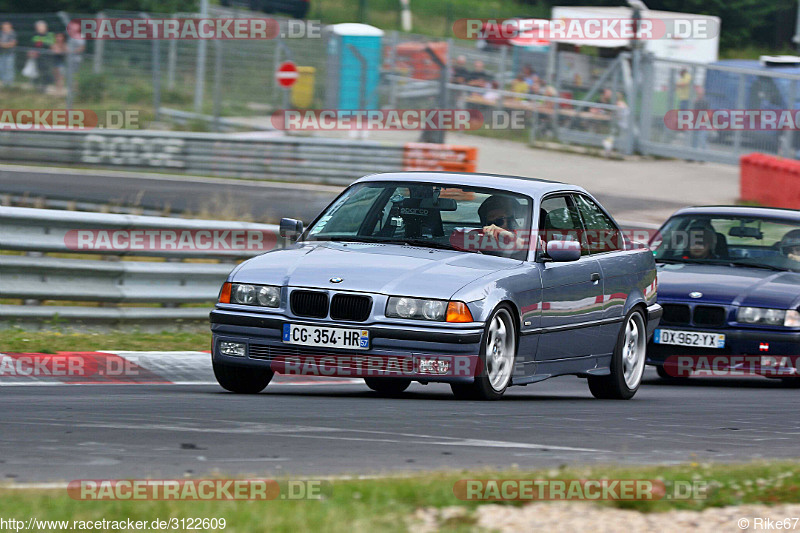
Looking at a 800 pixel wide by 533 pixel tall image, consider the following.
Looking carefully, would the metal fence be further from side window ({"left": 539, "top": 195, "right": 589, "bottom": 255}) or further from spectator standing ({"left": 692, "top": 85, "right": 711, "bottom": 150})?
side window ({"left": 539, "top": 195, "right": 589, "bottom": 255})

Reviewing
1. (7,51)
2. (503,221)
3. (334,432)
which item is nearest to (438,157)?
(7,51)

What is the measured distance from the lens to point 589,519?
471 centimetres

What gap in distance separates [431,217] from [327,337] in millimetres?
1405

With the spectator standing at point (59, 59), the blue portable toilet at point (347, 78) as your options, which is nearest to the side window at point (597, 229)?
the blue portable toilet at point (347, 78)

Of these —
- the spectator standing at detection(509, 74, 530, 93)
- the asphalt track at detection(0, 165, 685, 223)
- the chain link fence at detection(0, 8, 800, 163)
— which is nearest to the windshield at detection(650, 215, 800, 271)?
the asphalt track at detection(0, 165, 685, 223)

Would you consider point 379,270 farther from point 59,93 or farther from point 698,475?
point 59,93

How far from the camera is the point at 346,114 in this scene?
93.2 ft

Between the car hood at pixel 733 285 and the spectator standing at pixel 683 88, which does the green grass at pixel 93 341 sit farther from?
the spectator standing at pixel 683 88

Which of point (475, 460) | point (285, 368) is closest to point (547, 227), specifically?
point (285, 368)

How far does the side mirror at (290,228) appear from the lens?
9062 mm

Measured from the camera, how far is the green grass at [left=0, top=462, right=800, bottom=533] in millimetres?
4355

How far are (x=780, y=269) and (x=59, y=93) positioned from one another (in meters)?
18.5

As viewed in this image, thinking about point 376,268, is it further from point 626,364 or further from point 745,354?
point 745,354

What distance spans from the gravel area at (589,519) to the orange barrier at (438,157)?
20.9 m
